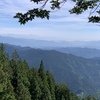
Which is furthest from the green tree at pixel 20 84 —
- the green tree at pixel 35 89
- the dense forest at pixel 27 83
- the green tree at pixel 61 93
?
the green tree at pixel 61 93

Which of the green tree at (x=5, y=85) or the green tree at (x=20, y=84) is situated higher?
the green tree at (x=5, y=85)

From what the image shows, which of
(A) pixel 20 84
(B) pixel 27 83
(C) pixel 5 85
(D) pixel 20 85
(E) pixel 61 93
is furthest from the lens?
(E) pixel 61 93

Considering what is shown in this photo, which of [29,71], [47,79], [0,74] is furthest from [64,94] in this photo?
[0,74]

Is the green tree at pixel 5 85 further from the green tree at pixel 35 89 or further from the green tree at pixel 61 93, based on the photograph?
the green tree at pixel 61 93

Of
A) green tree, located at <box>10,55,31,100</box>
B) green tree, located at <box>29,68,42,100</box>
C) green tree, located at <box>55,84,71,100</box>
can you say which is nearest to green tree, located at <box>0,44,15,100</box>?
green tree, located at <box>10,55,31,100</box>

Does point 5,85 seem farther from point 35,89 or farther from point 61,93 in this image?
point 61,93

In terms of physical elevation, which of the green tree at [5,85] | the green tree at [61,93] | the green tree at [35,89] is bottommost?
the green tree at [61,93]

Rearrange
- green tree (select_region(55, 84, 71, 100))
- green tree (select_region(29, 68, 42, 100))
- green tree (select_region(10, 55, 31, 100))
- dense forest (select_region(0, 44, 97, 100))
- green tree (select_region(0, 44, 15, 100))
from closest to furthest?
green tree (select_region(0, 44, 15, 100)) → dense forest (select_region(0, 44, 97, 100)) → green tree (select_region(10, 55, 31, 100)) → green tree (select_region(29, 68, 42, 100)) → green tree (select_region(55, 84, 71, 100))

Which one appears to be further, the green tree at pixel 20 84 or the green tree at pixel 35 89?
the green tree at pixel 35 89

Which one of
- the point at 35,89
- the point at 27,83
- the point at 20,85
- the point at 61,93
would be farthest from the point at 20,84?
the point at 61,93

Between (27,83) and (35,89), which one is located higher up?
(27,83)

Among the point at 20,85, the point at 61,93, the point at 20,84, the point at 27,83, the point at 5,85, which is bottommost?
the point at 61,93

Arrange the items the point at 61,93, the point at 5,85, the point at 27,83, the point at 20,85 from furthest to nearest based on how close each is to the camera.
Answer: the point at 61,93, the point at 27,83, the point at 20,85, the point at 5,85

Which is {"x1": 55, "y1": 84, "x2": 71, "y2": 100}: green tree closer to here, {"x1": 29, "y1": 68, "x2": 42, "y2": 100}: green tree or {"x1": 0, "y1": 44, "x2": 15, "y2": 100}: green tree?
{"x1": 29, "y1": 68, "x2": 42, "y2": 100}: green tree
